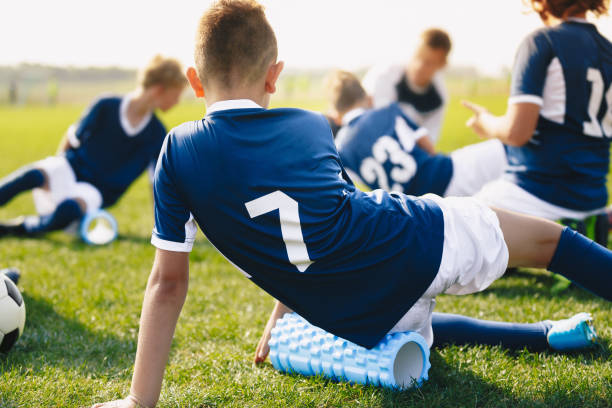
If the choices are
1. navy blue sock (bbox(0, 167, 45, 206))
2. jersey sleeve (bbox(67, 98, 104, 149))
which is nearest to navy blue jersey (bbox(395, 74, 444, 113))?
jersey sleeve (bbox(67, 98, 104, 149))

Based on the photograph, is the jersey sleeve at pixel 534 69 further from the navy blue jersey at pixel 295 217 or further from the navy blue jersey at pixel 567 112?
the navy blue jersey at pixel 295 217

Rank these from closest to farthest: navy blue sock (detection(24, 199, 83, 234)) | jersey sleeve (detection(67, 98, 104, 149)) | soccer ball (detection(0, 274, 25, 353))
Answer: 1. soccer ball (detection(0, 274, 25, 353))
2. navy blue sock (detection(24, 199, 83, 234))
3. jersey sleeve (detection(67, 98, 104, 149))

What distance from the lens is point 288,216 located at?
6.33 ft

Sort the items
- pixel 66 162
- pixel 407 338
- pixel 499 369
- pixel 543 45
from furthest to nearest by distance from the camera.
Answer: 1. pixel 66 162
2. pixel 543 45
3. pixel 499 369
4. pixel 407 338

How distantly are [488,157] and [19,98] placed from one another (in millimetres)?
53938

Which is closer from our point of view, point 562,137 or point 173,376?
point 173,376

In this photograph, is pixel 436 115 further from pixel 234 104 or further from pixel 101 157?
pixel 234 104

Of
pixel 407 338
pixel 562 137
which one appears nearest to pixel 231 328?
pixel 407 338

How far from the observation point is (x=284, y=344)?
92.0 inches

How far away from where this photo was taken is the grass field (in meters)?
2.11

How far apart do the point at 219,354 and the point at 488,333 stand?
1.12 meters

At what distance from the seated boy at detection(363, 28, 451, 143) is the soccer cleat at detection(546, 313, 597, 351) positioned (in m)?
3.63

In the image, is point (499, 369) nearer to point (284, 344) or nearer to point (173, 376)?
point (284, 344)

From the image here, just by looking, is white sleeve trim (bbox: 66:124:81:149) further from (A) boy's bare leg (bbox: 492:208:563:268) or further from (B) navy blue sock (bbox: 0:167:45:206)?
(A) boy's bare leg (bbox: 492:208:563:268)
